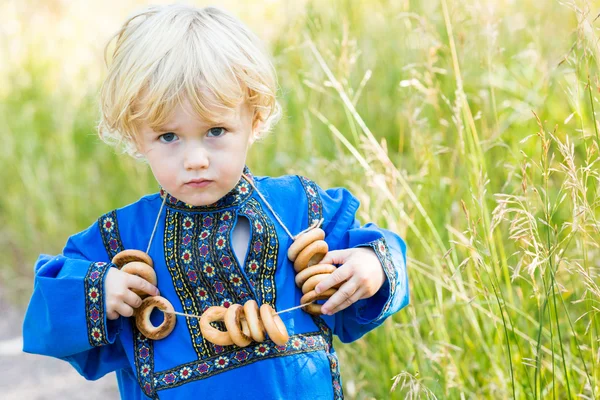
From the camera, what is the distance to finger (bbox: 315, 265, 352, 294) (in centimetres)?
171

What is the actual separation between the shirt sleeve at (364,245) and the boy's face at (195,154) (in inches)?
11.2

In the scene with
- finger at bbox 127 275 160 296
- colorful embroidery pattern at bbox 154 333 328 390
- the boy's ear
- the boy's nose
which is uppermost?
the boy's ear

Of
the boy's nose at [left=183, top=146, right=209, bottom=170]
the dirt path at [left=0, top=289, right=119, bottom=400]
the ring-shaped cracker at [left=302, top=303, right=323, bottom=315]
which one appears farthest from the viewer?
the dirt path at [left=0, top=289, right=119, bottom=400]

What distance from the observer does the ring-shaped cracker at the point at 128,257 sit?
1.78 m

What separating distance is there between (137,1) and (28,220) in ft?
7.88

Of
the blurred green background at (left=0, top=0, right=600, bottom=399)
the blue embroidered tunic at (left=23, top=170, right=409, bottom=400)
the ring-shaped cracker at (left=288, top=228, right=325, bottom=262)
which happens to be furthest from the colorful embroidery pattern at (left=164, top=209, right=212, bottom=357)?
the blurred green background at (left=0, top=0, right=600, bottom=399)

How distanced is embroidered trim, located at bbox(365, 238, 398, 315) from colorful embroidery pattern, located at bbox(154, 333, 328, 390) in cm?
24

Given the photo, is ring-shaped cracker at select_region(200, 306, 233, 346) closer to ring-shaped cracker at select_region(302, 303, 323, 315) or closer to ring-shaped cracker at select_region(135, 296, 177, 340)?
ring-shaped cracker at select_region(135, 296, 177, 340)

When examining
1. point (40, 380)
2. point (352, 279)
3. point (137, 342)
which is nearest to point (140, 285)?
point (137, 342)

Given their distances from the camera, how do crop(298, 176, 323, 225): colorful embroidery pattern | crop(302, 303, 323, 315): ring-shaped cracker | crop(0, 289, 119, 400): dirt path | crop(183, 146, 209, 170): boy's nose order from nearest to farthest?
crop(183, 146, 209, 170): boy's nose → crop(302, 303, 323, 315): ring-shaped cracker → crop(298, 176, 323, 225): colorful embroidery pattern → crop(0, 289, 119, 400): dirt path

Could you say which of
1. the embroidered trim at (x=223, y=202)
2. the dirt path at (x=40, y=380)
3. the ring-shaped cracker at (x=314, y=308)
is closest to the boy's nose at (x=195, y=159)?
the embroidered trim at (x=223, y=202)

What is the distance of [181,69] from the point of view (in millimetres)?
1669

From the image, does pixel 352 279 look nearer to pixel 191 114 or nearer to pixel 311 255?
pixel 311 255

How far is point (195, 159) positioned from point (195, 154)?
1cm
